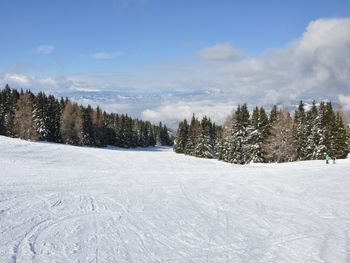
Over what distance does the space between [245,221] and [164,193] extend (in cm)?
766

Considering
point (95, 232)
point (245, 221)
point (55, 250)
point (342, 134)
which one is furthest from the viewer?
point (342, 134)

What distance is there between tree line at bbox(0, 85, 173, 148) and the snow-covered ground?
5722cm

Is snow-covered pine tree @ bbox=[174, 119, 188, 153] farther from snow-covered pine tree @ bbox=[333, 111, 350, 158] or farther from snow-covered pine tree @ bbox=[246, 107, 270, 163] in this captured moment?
snow-covered pine tree @ bbox=[333, 111, 350, 158]

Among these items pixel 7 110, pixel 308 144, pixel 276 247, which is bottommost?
pixel 276 247

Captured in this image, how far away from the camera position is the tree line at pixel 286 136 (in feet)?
195

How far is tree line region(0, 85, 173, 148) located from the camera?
80.8 metres

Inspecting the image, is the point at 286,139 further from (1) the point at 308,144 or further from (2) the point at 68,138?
(2) the point at 68,138

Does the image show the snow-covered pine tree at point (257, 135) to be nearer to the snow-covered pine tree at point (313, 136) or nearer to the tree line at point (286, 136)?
the tree line at point (286, 136)

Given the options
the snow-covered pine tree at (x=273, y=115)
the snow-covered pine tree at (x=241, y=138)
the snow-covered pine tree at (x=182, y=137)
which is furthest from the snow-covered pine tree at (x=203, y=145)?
the snow-covered pine tree at (x=273, y=115)

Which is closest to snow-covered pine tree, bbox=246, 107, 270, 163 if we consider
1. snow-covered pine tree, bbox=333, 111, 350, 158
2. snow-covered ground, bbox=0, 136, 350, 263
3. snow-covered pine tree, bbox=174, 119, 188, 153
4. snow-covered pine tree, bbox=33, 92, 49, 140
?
snow-covered pine tree, bbox=333, 111, 350, 158

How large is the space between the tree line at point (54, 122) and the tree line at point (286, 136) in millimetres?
36573

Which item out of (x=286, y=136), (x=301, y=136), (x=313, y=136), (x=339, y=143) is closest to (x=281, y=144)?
(x=286, y=136)

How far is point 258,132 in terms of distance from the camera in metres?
65.6

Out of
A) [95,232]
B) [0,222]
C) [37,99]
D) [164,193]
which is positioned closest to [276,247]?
[95,232]
